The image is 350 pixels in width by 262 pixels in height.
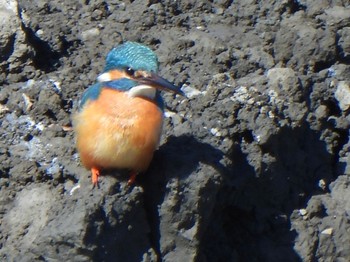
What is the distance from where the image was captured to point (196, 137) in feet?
16.1

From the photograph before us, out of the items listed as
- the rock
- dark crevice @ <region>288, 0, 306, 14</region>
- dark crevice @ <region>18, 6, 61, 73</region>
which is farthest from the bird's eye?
dark crevice @ <region>288, 0, 306, 14</region>

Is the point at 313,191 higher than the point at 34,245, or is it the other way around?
the point at 34,245

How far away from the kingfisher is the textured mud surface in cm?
9

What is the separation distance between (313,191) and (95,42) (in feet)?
4.31

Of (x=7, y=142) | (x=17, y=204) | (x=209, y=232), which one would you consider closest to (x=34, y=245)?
(x=17, y=204)

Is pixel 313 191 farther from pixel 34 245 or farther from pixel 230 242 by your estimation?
pixel 34 245

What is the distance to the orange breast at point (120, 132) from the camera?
459cm

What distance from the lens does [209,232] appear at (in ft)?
16.4

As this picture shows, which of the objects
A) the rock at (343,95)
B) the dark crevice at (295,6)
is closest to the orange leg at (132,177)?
the rock at (343,95)

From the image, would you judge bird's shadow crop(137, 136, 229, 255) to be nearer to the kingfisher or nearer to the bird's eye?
the kingfisher

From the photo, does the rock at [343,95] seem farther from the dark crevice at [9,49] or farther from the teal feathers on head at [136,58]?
the dark crevice at [9,49]

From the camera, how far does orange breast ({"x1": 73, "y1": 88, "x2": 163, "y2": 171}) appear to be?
4590mm

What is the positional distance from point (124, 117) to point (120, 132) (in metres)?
0.07

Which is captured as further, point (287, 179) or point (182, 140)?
point (287, 179)
